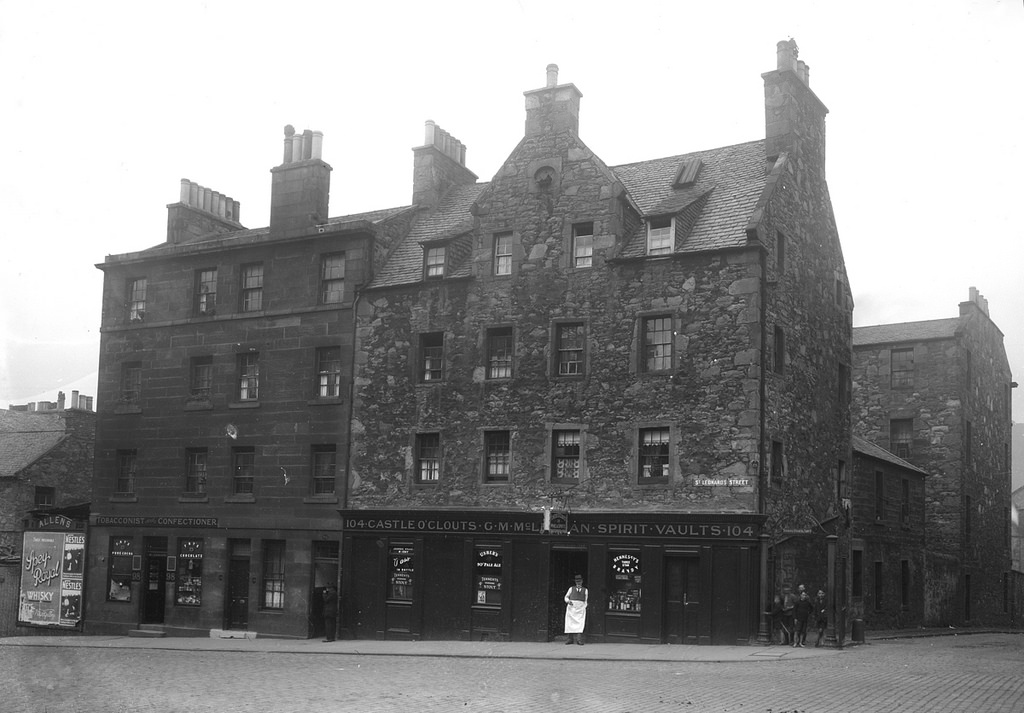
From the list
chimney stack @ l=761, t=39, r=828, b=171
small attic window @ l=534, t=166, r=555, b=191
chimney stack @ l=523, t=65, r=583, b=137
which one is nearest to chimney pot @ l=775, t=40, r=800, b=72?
chimney stack @ l=761, t=39, r=828, b=171

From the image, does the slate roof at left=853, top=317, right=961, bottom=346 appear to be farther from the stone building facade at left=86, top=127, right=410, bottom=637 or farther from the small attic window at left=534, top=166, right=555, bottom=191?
the stone building facade at left=86, top=127, right=410, bottom=637

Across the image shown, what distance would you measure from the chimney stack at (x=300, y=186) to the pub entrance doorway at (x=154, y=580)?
10.5m

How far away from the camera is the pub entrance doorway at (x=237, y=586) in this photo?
35.2 metres

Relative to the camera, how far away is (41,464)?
48.7 metres

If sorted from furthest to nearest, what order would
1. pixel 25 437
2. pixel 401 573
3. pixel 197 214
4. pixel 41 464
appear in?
pixel 25 437 → pixel 41 464 → pixel 197 214 → pixel 401 573

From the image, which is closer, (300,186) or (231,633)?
(231,633)

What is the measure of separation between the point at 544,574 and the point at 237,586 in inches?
412

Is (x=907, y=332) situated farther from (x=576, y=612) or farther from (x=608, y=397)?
(x=576, y=612)

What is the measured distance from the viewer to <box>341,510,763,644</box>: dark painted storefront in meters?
28.2

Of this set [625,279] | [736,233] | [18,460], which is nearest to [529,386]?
[625,279]

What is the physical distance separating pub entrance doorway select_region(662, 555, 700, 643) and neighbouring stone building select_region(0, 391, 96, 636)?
25.7m

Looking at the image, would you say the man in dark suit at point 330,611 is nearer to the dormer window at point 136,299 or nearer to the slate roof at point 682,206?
the slate roof at point 682,206

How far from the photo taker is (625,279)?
3056 cm

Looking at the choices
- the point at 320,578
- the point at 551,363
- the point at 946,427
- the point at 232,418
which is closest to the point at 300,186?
the point at 232,418
